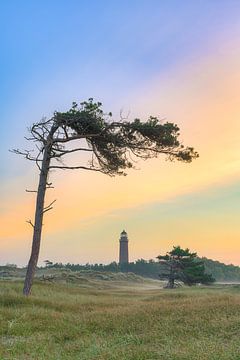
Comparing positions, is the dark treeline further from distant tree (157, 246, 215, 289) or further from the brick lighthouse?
distant tree (157, 246, 215, 289)

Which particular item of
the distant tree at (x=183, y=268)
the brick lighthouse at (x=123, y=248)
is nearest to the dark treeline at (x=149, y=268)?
the brick lighthouse at (x=123, y=248)

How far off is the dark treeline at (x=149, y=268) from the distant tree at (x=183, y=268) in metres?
24.0

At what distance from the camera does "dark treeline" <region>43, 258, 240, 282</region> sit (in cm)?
7306

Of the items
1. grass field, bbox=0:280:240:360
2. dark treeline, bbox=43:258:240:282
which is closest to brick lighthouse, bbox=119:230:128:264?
dark treeline, bbox=43:258:240:282

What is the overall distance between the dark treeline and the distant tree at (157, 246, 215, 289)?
2397 centimetres

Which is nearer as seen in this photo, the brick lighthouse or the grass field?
the grass field

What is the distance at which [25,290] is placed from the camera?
20.4 m

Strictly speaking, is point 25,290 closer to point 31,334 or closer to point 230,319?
point 31,334

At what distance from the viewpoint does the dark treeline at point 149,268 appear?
7306cm

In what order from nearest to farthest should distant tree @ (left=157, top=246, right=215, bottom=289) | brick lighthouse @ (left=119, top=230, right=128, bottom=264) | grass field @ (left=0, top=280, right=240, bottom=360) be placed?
grass field @ (left=0, top=280, right=240, bottom=360)
distant tree @ (left=157, top=246, right=215, bottom=289)
brick lighthouse @ (left=119, top=230, right=128, bottom=264)

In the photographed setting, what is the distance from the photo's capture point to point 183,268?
148ft

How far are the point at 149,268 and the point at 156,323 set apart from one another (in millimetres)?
71103

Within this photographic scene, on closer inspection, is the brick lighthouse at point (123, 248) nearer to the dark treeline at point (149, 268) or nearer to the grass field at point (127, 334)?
the dark treeline at point (149, 268)

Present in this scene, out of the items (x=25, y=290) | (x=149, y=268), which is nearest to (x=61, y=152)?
(x=25, y=290)
